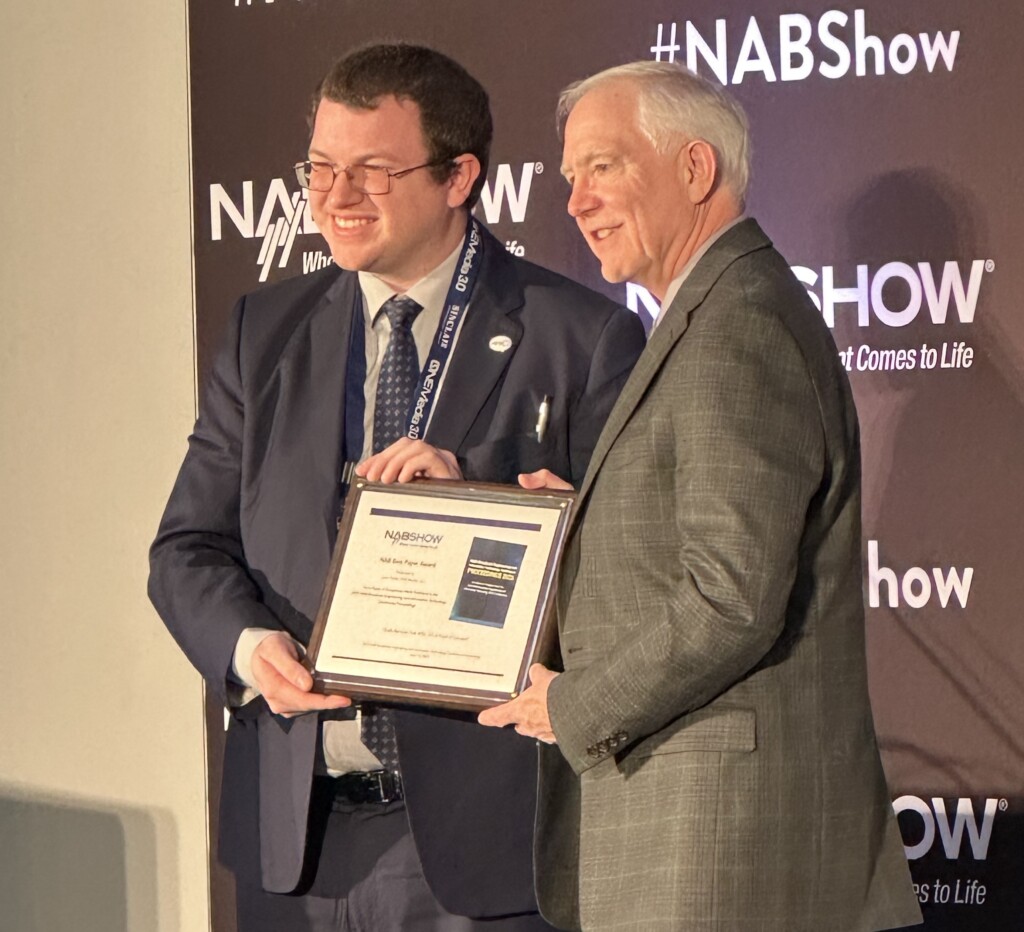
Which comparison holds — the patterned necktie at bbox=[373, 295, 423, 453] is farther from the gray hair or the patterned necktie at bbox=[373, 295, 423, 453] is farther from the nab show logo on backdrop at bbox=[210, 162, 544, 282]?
the nab show logo on backdrop at bbox=[210, 162, 544, 282]

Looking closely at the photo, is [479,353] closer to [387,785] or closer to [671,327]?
[671,327]

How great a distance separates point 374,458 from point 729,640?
84 cm

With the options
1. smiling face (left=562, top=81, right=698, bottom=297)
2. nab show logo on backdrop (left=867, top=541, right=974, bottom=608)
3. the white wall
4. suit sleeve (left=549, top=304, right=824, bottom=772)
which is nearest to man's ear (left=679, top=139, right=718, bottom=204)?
smiling face (left=562, top=81, right=698, bottom=297)

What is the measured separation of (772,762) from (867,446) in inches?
59.2

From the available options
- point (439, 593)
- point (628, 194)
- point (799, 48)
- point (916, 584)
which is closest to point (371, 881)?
point (439, 593)

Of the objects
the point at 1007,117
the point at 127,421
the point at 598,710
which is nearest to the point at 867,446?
the point at 1007,117

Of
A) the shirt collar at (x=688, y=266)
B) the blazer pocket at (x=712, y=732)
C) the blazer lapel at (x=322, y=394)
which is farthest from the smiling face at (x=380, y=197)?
the blazer pocket at (x=712, y=732)

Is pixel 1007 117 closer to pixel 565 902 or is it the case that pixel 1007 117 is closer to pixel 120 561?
pixel 565 902

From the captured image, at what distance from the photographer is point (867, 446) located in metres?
3.55

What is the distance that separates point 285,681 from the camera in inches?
103

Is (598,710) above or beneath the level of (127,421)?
beneath

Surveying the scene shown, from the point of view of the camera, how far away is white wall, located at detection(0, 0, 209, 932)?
4066mm

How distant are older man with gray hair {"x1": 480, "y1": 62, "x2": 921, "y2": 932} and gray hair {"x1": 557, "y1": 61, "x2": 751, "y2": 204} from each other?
13 centimetres

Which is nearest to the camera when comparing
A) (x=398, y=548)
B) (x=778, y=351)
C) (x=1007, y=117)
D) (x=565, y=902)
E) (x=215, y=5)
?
(x=778, y=351)
